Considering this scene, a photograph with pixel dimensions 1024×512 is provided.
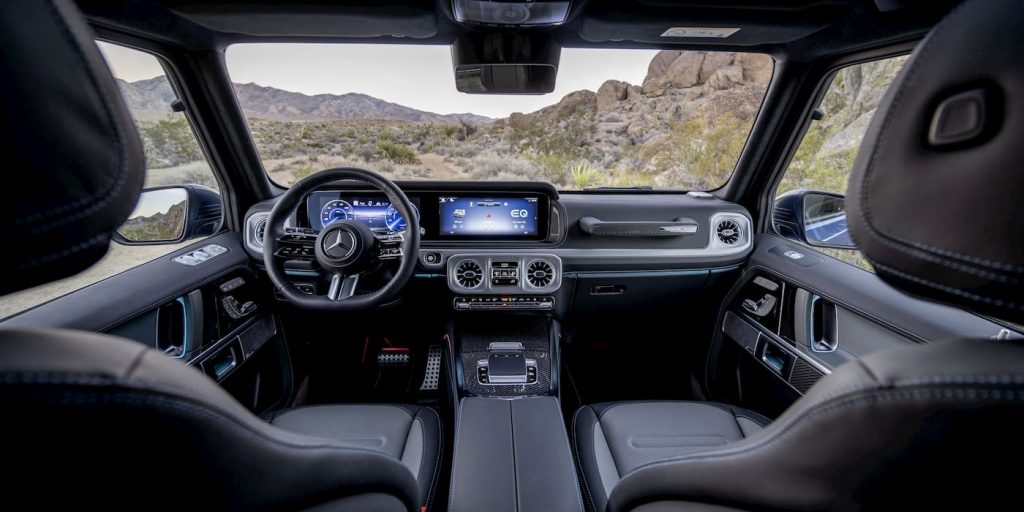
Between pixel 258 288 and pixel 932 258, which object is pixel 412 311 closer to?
pixel 258 288

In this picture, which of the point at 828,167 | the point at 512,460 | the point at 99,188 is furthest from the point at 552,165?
the point at 99,188

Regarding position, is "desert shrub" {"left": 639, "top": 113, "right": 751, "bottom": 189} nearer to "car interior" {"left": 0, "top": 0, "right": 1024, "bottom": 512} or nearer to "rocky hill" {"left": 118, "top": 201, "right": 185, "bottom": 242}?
"car interior" {"left": 0, "top": 0, "right": 1024, "bottom": 512}

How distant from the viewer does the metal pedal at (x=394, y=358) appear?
315 cm

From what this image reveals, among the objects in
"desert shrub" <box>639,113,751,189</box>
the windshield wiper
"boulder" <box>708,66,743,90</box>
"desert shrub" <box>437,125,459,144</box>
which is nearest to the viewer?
the windshield wiper

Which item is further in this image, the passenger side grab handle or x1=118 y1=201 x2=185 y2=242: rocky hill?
the passenger side grab handle

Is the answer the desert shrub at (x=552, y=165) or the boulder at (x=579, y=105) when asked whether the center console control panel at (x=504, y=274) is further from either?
the boulder at (x=579, y=105)

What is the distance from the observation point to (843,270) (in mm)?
2125

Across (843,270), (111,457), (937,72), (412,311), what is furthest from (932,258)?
(412,311)

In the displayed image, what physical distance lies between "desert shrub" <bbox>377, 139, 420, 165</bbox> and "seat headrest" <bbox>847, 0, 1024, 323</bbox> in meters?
2.95

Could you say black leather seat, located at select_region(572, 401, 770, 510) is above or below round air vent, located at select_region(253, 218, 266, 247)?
below

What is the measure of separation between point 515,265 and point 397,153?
144 cm

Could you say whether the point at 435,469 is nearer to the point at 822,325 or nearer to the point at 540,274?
the point at 540,274

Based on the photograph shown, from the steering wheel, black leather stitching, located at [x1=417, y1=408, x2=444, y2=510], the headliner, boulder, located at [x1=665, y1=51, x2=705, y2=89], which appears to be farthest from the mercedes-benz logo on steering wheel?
boulder, located at [x1=665, y1=51, x2=705, y2=89]

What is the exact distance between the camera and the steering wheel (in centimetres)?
196
